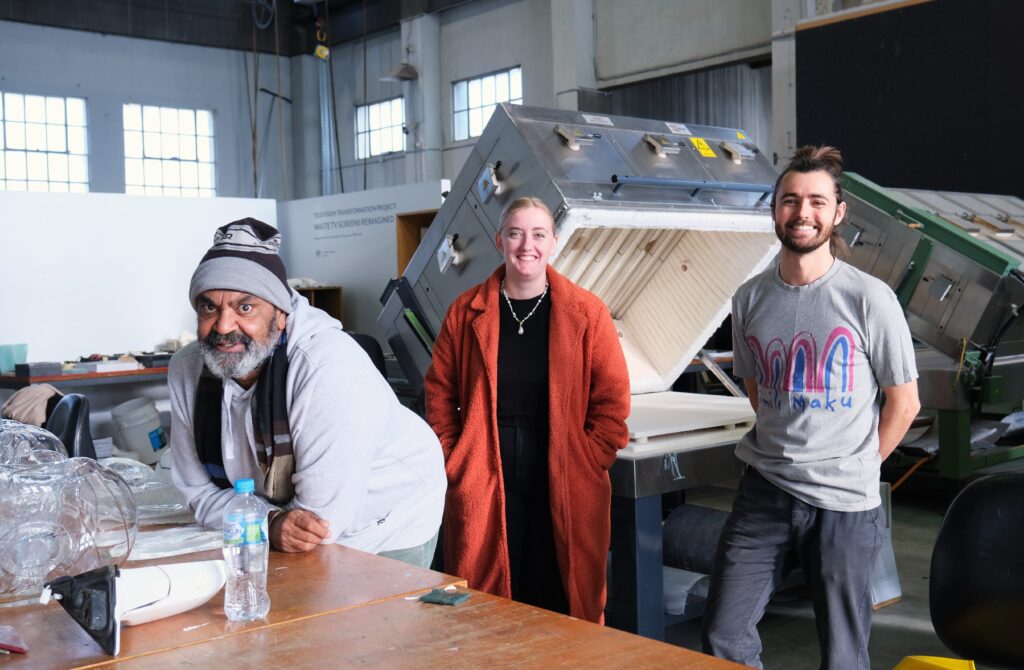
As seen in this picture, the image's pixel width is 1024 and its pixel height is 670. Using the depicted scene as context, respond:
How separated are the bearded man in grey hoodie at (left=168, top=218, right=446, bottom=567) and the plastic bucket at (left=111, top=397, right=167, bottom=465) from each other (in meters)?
4.58

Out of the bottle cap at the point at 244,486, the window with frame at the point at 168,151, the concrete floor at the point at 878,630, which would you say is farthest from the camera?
the window with frame at the point at 168,151

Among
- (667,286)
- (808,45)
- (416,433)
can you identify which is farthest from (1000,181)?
(416,433)

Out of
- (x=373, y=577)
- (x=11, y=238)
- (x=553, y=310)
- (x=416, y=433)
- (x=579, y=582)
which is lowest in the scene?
(x=579, y=582)

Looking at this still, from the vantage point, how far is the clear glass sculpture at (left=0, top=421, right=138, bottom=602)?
1963 millimetres

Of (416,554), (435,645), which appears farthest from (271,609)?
(416,554)

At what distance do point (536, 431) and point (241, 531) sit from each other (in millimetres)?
1331

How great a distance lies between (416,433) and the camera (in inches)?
97.7

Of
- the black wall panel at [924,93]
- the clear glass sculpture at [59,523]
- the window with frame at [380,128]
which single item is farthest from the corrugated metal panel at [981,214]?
the window with frame at [380,128]

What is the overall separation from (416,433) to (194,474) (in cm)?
54

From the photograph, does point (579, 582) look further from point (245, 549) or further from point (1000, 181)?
point (1000, 181)

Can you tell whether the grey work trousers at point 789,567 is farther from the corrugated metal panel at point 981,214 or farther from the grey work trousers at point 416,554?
the corrugated metal panel at point 981,214

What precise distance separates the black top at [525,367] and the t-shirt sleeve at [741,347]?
1.89ft

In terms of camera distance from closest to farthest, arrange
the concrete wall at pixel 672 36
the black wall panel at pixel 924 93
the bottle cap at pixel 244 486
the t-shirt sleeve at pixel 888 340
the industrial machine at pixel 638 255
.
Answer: the bottle cap at pixel 244 486, the t-shirt sleeve at pixel 888 340, the industrial machine at pixel 638 255, the black wall panel at pixel 924 93, the concrete wall at pixel 672 36

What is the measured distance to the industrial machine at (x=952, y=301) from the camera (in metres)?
5.14
